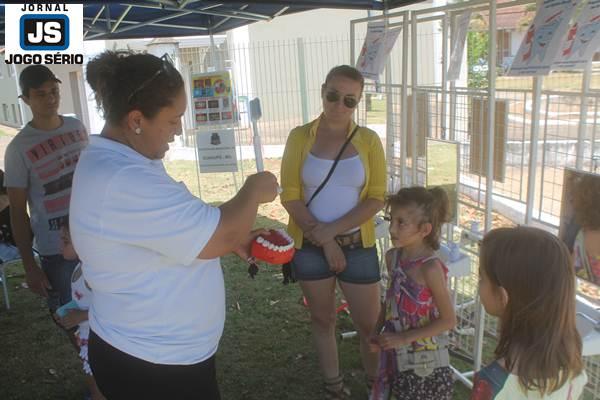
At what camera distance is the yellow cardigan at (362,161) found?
7.61 feet

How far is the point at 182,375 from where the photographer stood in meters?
1.39

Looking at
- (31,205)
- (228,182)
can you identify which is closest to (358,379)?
(31,205)

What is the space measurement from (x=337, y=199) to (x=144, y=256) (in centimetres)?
119

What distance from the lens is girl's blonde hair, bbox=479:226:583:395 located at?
3.90ft

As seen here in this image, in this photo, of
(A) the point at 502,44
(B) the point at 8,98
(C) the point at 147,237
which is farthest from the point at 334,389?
(B) the point at 8,98

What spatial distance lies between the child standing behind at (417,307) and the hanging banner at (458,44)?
34.6 inches

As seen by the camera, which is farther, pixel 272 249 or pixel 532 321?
pixel 272 249

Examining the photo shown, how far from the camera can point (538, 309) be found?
1.19m

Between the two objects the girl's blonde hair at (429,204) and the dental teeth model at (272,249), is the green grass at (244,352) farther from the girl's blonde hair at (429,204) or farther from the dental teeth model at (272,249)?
the dental teeth model at (272,249)

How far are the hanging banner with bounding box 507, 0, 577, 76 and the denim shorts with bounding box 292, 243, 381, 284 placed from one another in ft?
3.13

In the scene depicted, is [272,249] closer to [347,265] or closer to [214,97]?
[347,265]

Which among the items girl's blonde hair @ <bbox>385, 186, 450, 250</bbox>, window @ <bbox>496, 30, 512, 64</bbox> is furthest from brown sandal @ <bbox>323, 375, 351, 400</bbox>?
window @ <bbox>496, 30, 512, 64</bbox>

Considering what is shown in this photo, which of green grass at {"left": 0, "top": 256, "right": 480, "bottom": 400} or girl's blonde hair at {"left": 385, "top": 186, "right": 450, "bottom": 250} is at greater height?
girl's blonde hair at {"left": 385, "top": 186, "right": 450, "bottom": 250}

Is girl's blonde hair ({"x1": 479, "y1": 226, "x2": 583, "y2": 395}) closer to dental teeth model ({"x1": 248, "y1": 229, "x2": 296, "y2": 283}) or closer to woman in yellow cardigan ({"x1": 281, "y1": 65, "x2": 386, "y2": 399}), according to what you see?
dental teeth model ({"x1": 248, "y1": 229, "x2": 296, "y2": 283})
